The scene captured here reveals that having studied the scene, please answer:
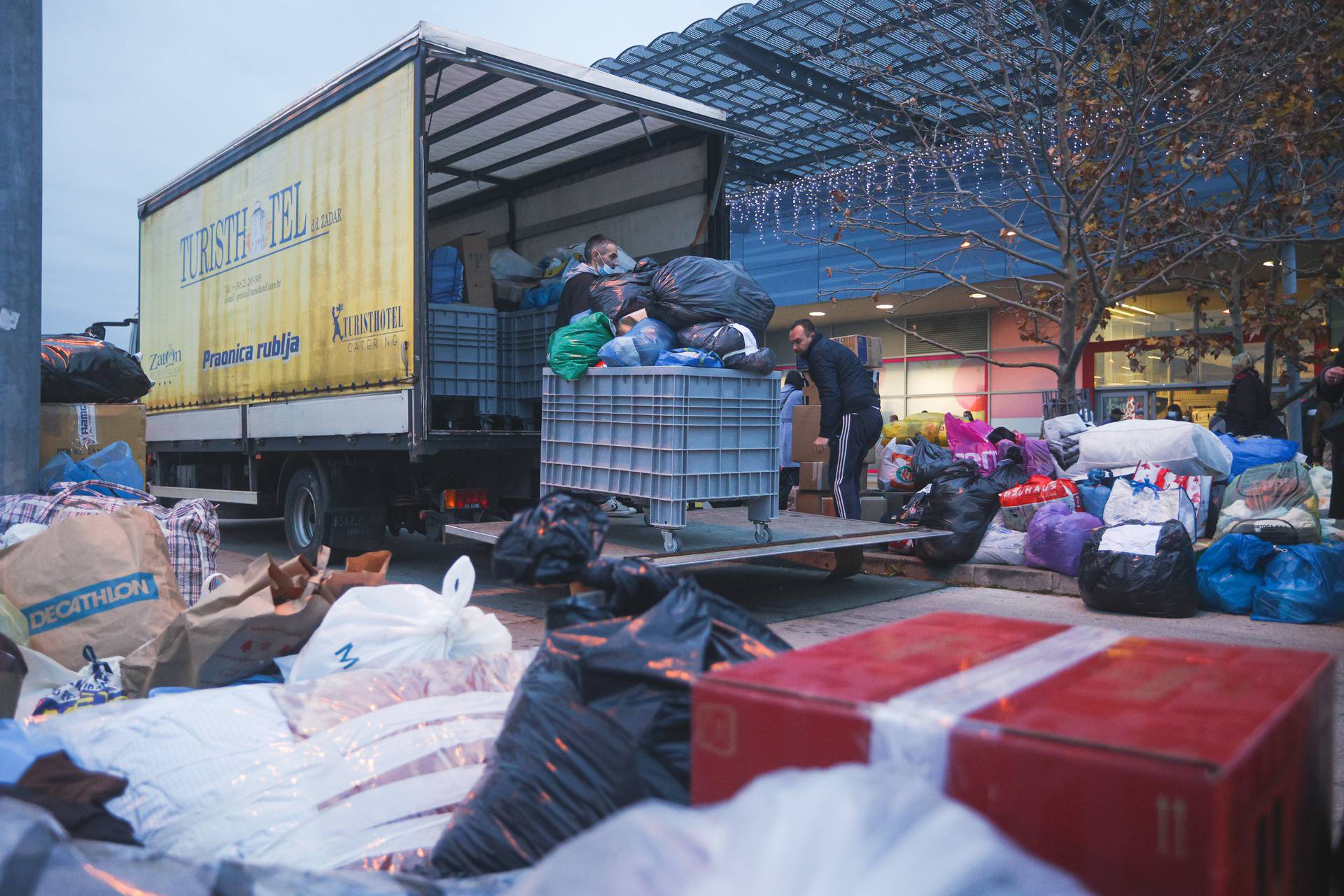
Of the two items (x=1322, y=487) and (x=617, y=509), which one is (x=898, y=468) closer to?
(x=617, y=509)

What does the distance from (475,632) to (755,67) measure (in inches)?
548

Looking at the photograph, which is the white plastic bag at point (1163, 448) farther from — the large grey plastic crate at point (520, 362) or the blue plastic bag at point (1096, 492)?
the large grey plastic crate at point (520, 362)

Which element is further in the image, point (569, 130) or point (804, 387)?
point (804, 387)

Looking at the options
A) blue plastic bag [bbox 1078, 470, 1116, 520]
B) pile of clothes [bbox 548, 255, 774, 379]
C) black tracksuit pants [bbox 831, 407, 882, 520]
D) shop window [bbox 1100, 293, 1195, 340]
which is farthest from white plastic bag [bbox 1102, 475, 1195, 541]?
shop window [bbox 1100, 293, 1195, 340]

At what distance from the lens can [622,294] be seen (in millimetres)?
5605

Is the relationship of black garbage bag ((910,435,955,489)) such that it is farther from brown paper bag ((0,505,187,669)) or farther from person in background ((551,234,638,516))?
brown paper bag ((0,505,187,669))

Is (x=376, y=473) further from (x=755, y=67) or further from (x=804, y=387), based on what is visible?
(x=755, y=67)

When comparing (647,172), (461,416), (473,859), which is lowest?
(473,859)

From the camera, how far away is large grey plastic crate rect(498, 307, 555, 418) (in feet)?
23.4

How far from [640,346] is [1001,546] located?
3.38m

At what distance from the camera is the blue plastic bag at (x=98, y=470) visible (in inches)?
210

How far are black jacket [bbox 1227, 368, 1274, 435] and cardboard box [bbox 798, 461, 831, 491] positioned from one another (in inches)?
153

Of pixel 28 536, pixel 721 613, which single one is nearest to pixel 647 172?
pixel 28 536

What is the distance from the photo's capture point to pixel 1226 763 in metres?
0.99
